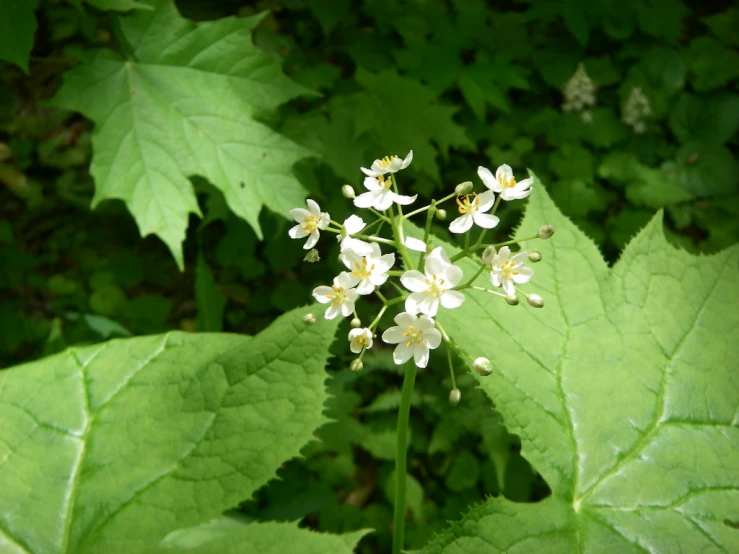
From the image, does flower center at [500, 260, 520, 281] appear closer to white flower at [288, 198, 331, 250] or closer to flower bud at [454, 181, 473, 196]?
flower bud at [454, 181, 473, 196]

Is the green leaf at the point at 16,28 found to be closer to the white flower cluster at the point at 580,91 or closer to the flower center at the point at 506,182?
the flower center at the point at 506,182

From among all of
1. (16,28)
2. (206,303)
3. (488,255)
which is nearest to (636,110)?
(206,303)

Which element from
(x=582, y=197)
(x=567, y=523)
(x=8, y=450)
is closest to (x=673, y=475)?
(x=567, y=523)

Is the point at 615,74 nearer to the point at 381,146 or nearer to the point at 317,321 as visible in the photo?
the point at 381,146

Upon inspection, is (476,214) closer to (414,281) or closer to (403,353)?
(414,281)

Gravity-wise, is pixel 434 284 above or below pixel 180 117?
above

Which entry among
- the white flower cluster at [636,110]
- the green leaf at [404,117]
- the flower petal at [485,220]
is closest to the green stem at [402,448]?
the flower petal at [485,220]
